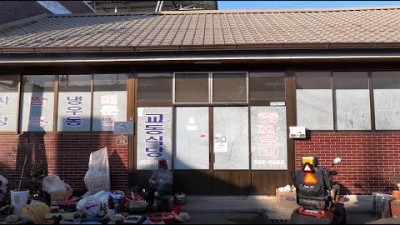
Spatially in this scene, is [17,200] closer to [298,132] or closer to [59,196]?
[59,196]

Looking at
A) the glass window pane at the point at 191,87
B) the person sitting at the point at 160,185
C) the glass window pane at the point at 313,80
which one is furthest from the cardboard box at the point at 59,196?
the glass window pane at the point at 313,80

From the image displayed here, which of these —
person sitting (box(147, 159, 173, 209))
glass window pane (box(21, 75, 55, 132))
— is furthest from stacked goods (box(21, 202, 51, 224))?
glass window pane (box(21, 75, 55, 132))

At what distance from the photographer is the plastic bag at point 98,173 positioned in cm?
970

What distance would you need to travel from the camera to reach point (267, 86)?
10.2m

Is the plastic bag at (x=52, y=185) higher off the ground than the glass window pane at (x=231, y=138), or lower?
lower

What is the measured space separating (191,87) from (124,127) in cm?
198

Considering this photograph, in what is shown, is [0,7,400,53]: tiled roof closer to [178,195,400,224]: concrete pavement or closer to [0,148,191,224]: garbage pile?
[0,148,191,224]: garbage pile

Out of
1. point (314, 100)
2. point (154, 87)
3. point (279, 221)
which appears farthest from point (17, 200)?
point (314, 100)

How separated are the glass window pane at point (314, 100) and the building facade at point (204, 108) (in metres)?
0.03

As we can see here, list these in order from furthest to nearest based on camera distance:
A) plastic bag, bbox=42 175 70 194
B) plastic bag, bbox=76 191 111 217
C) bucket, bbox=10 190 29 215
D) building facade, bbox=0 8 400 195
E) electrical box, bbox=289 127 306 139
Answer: electrical box, bbox=289 127 306 139 → building facade, bbox=0 8 400 195 → plastic bag, bbox=42 175 70 194 → bucket, bbox=10 190 29 215 → plastic bag, bbox=76 191 111 217

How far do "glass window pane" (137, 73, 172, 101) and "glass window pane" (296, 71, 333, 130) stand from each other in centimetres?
329

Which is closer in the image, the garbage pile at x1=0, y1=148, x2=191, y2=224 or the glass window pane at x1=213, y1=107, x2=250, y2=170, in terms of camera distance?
the garbage pile at x1=0, y1=148, x2=191, y2=224

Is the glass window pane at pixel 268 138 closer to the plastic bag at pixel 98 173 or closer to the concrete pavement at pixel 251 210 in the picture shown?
the concrete pavement at pixel 251 210

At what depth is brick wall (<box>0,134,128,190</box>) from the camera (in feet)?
33.4
